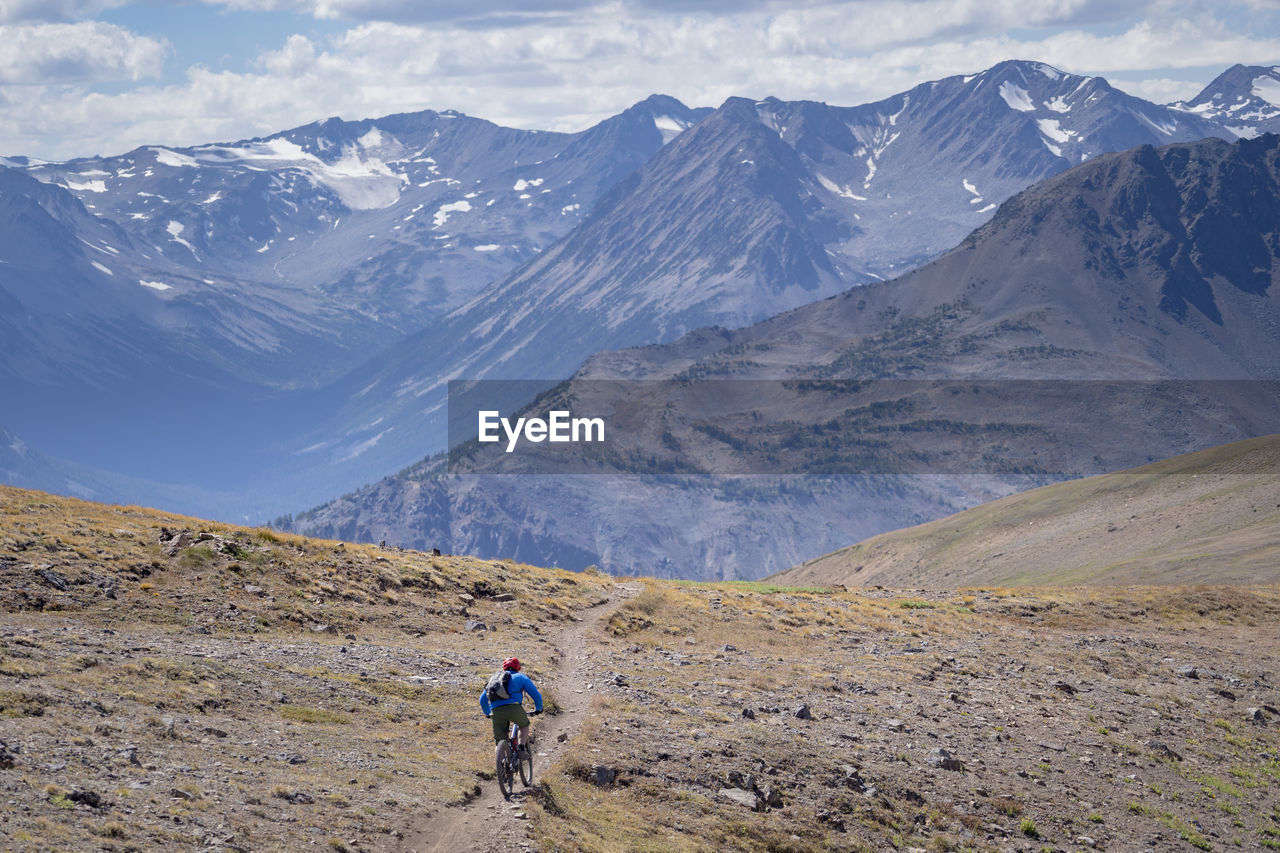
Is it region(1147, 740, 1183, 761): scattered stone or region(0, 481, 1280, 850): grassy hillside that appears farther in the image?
region(1147, 740, 1183, 761): scattered stone

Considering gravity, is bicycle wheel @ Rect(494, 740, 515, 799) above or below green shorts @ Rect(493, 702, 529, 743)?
below

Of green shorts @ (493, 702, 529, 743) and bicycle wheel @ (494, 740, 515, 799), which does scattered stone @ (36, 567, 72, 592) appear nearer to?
green shorts @ (493, 702, 529, 743)

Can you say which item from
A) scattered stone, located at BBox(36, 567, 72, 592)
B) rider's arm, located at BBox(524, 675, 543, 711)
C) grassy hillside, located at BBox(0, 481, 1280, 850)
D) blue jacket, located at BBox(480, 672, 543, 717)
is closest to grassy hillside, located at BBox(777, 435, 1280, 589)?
grassy hillside, located at BBox(0, 481, 1280, 850)

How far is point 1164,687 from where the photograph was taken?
43.6 metres

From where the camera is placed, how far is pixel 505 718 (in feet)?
85.5

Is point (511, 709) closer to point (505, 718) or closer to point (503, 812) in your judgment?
point (505, 718)

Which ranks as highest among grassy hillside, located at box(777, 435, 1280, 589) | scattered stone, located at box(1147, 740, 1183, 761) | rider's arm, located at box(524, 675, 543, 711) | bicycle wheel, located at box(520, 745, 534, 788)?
grassy hillside, located at box(777, 435, 1280, 589)

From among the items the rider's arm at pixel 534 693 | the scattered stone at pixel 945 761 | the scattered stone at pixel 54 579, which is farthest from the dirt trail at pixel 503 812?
the scattered stone at pixel 54 579

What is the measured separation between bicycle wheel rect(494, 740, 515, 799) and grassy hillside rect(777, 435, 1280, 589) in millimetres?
56978

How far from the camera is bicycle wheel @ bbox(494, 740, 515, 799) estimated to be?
2522cm

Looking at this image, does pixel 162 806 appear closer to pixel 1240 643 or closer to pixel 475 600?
pixel 475 600

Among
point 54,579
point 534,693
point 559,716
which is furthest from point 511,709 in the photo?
point 54,579

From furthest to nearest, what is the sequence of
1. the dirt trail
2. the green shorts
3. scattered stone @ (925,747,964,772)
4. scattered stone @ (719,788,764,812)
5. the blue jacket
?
scattered stone @ (925,747,964,772), scattered stone @ (719,788,764,812), the blue jacket, the green shorts, the dirt trail

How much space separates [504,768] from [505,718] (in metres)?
1.17
